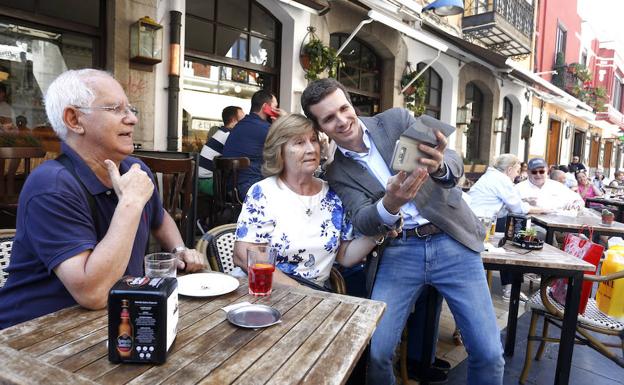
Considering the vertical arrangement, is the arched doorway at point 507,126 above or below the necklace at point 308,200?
above

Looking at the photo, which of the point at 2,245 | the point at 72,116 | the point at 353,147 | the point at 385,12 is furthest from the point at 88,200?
the point at 385,12

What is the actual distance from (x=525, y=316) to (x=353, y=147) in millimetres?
2650

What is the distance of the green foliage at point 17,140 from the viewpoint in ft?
12.1

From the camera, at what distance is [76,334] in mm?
1097

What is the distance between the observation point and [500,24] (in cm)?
1019

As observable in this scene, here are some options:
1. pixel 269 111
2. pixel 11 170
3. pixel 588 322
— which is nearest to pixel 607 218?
pixel 588 322

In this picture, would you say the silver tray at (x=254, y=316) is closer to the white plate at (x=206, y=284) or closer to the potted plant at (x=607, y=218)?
the white plate at (x=206, y=284)

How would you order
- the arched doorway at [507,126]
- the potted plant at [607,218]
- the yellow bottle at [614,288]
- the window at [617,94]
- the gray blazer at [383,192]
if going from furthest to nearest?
the window at [617,94] < the arched doorway at [507,126] < the potted plant at [607,218] < the yellow bottle at [614,288] < the gray blazer at [383,192]

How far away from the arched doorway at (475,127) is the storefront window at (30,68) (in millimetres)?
9671

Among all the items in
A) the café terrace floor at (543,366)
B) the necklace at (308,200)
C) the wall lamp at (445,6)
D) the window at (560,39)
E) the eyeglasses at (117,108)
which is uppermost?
the window at (560,39)

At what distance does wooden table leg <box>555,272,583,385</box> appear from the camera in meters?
2.29

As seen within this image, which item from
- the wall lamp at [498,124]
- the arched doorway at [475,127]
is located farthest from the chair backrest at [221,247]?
the wall lamp at [498,124]

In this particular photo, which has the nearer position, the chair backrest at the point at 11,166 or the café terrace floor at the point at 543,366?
the café terrace floor at the point at 543,366

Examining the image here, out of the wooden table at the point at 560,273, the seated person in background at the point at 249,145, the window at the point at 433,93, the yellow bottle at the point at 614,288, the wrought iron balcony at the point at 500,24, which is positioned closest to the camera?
the wooden table at the point at 560,273
